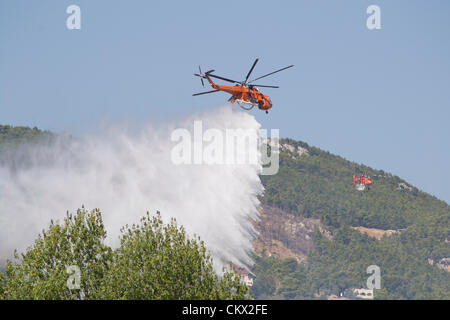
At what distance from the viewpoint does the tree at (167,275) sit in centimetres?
4409

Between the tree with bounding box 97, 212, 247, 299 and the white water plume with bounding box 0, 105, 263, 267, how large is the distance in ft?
73.8

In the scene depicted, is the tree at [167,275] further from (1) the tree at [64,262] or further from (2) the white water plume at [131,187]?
(2) the white water plume at [131,187]

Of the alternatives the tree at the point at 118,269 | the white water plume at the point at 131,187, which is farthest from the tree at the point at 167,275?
the white water plume at the point at 131,187

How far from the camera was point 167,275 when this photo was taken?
45.2 meters

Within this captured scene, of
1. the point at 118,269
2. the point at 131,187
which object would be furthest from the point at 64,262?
the point at 131,187

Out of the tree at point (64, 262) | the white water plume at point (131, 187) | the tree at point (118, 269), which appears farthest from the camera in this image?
the white water plume at point (131, 187)

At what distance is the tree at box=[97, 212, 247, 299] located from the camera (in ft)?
145

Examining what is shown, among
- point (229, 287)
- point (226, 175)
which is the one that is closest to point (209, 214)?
point (226, 175)

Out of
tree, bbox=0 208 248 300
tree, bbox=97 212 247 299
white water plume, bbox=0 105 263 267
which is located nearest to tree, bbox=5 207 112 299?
tree, bbox=0 208 248 300

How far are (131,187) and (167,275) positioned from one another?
37226mm

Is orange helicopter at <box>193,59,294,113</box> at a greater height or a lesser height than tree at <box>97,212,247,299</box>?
greater

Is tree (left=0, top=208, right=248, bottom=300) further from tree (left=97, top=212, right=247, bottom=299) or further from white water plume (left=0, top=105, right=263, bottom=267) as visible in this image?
white water plume (left=0, top=105, right=263, bottom=267)

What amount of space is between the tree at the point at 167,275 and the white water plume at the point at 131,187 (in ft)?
73.8
